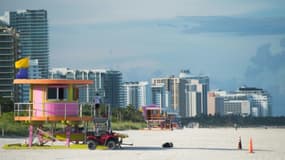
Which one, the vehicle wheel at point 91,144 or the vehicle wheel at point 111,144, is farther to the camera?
the vehicle wheel at point 111,144

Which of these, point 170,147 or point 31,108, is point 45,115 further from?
point 170,147

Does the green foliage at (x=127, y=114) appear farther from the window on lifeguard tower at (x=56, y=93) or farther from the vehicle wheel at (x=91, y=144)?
the vehicle wheel at (x=91, y=144)

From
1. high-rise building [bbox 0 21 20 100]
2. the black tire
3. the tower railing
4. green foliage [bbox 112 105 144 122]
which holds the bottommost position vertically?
green foliage [bbox 112 105 144 122]

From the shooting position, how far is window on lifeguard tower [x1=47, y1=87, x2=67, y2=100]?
38406mm

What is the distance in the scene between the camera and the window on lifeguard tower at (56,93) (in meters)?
38.4

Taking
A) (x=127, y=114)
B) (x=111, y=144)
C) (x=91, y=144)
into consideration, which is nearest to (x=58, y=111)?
(x=91, y=144)

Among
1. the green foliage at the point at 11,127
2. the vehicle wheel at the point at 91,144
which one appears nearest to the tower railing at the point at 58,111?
the vehicle wheel at the point at 91,144

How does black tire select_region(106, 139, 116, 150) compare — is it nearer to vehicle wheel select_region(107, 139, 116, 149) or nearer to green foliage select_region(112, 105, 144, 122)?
vehicle wheel select_region(107, 139, 116, 149)

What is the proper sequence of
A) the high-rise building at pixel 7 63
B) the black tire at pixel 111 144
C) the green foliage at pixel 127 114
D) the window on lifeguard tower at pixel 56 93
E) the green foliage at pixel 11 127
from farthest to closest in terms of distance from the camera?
1. the high-rise building at pixel 7 63
2. the green foliage at pixel 127 114
3. the green foliage at pixel 11 127
4. the window on lifeguard tower at pixel 56 93
5. the black tire at pixel 111 144

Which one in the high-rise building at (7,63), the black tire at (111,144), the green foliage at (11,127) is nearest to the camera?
the black tire at (111,144)

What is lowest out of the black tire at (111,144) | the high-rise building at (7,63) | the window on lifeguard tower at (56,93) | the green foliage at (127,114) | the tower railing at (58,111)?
the green foliage at (127,114)

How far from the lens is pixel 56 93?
38469 millimetres

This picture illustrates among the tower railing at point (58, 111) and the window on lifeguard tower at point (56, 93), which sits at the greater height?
the window on lifeguard tower at point (56, 93)

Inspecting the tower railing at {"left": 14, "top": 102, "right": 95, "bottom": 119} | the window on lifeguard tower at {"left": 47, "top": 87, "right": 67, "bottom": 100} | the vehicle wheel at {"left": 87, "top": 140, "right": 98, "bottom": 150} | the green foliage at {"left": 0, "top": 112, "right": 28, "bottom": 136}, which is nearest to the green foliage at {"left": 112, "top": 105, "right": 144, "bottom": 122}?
the green foliage at {"left": 0, "top": 112, "right": 28, "bottom": 136}
